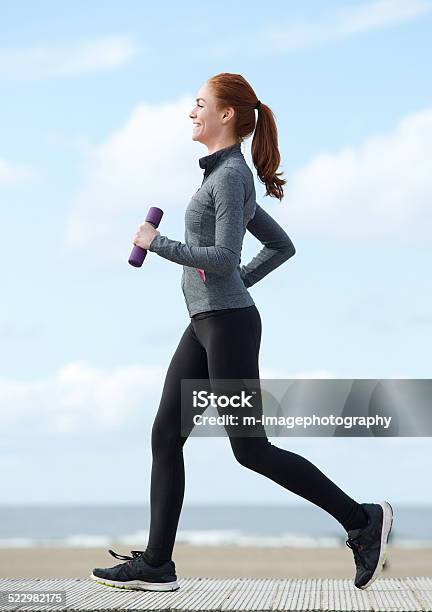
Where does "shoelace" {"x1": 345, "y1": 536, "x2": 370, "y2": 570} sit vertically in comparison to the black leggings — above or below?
below

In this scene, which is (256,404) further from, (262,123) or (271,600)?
(262,123)

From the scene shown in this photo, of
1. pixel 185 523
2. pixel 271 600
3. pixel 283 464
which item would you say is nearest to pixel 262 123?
pixel 283 464

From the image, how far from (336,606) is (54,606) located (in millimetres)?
882

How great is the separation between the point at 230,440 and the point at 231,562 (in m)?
5.61

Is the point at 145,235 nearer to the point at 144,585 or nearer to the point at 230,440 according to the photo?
the point at 230,440

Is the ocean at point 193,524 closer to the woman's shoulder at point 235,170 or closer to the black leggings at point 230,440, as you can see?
the black leggings at point 230,440

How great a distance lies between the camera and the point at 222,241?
9.93 feet

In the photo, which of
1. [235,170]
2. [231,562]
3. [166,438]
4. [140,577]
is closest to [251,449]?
[166,438]

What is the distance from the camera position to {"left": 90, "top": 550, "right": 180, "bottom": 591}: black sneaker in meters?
3.26

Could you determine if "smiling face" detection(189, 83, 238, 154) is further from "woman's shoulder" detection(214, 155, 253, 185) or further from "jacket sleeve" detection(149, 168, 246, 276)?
"jacket sleeve" detection(149, 168, 246, 276)

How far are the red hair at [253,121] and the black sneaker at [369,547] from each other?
3.99ft

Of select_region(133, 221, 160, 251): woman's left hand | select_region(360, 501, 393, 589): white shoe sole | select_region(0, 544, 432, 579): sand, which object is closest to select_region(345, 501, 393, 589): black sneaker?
select_region(360, 501, 393, 589): white shoe sole

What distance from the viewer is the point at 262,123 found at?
326cm

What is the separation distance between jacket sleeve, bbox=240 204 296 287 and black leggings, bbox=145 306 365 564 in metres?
0.41
